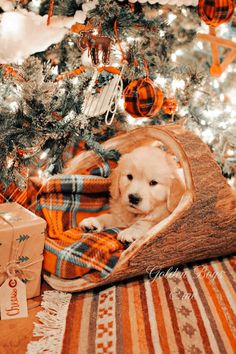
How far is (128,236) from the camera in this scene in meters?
1.38

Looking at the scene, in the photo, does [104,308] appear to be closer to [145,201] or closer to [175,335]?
[175,335]

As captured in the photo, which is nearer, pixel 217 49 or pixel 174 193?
pixel 174 193

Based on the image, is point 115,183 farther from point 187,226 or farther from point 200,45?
point 200,45

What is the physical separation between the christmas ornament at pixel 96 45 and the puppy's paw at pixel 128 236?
68 cm

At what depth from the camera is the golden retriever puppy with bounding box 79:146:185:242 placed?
1.46 metres

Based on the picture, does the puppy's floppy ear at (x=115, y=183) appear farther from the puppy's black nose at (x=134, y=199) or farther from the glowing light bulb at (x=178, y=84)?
the glowing light bulb at (x=178, y=84)

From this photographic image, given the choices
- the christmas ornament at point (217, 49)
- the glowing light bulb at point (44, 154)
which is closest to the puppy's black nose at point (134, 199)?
the glowing light bulb at point (44, 154)

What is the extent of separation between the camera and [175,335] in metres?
1.06

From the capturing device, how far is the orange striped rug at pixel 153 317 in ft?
3.30

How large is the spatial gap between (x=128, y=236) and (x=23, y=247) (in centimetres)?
41

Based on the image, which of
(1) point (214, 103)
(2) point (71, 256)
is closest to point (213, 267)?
(2) point (71, 256)

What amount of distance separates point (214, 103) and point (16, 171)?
4.42 ft

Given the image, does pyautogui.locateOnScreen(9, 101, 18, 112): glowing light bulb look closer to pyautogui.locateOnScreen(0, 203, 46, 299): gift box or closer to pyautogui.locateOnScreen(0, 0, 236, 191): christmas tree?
pyautogui.locateOnScreen(0, 0, 236, 191): christmas tree

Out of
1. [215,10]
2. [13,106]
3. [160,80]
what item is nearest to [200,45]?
[160,80]
